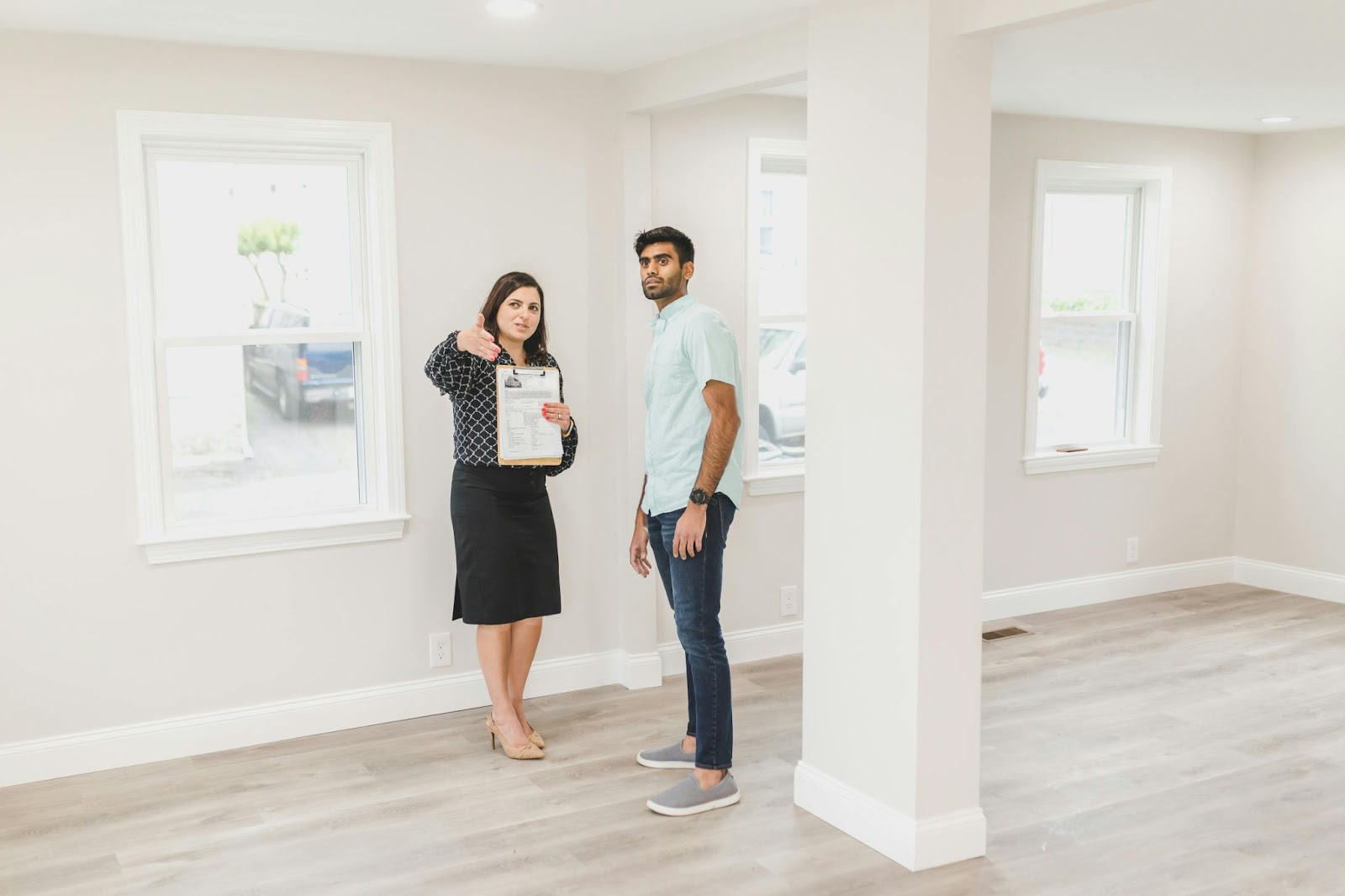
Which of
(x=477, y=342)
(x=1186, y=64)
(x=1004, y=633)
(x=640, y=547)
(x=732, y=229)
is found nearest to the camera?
(x=477, y=342)

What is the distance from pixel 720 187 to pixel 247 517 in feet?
7.35

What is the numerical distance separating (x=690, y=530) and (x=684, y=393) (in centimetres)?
41

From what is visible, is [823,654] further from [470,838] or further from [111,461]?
[111,461]

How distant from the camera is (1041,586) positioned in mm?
5840

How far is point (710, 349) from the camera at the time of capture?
3.33m

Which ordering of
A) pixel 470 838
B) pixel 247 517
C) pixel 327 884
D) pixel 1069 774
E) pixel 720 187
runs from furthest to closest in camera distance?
pixel 720 187, pixel 247 517, pixel 1069 774, pixel 470 838, pixel 327 884

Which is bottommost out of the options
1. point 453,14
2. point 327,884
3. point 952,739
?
point 327,884

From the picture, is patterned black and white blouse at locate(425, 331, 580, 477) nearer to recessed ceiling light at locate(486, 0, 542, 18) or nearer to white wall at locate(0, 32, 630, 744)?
white wall at locate(0, 32, 630, 744)

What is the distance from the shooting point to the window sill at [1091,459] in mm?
5738

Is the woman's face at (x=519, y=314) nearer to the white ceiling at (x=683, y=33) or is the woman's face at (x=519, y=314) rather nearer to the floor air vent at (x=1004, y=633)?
the white ceiling at (x=683, y=33)

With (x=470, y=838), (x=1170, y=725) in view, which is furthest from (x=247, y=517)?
(x=1170, y=725)

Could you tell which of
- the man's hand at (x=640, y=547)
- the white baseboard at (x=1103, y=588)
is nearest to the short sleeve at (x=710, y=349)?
the man's hand at (x=640, y=547)

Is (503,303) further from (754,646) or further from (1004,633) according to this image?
(1004,633)

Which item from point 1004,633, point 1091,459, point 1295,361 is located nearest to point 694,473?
point 1004,633
